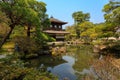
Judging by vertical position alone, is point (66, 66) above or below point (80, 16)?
below

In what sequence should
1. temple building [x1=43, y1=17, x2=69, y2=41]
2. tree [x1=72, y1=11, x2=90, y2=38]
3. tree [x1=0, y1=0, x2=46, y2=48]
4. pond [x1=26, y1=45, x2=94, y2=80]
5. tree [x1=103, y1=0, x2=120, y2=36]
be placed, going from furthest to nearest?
tree [x1=72, y1=11, x2=90, y2=38]
temple building [x1=43, y1=17, x2=69, y2=41]
tree [x1=103, y1=0, x2=120, y2=36]
pond [x1=26, y1=45, x2=94, y2=80]
tree [x1=0, y1=0, x2=46, y2=48]

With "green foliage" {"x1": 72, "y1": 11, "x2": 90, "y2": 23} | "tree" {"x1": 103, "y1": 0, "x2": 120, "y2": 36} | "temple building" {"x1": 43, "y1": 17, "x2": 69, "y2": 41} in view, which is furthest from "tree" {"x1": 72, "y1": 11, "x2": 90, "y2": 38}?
"tree" {"x1": 103, "y1": 0, "x2": 120, "y2": 36}

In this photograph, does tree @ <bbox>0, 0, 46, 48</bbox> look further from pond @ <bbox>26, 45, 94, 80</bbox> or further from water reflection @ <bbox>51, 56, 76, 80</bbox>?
pond @ <bbox>26, 45, 94, 80</bbox>

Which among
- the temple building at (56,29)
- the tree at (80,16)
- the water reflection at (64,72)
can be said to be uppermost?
the tree at (80,16)

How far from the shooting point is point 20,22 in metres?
12.8

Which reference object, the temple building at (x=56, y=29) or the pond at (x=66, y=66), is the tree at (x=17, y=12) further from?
the temple building at (x=56, y=29)

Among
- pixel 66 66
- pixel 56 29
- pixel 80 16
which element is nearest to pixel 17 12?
pixel 66 66

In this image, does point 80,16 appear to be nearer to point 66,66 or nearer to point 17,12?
point 66,66

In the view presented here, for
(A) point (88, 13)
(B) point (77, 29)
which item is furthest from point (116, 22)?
(A) point (88, 13)

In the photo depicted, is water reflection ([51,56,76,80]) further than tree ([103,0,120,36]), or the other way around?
tree ([103,0,120,36])

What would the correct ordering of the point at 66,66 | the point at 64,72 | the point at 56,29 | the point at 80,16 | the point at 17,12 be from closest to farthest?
the point at 17,12, the point at 64,72, the point at 66,66, the point at 56,29, the point at 80,16

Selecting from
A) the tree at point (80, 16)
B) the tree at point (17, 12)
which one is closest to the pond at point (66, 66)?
the tree at point (17, 12)

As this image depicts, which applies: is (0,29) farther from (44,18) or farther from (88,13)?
(88,13)

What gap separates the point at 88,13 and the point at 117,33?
38.2 m
